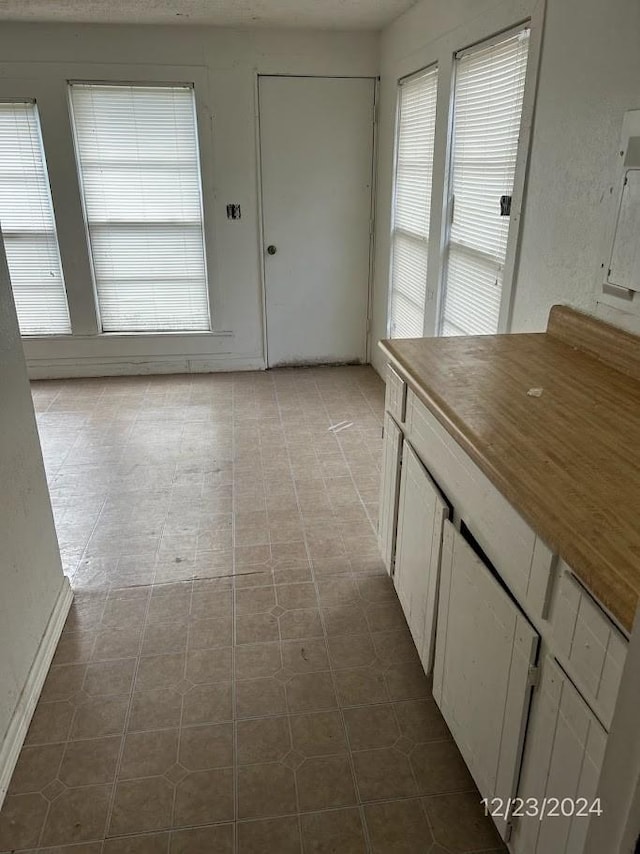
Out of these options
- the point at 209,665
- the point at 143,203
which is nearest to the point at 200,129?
Result: the point at 143,203

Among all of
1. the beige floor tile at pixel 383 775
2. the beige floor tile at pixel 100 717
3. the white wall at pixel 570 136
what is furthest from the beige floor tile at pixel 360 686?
the white wall at pixel 570 136

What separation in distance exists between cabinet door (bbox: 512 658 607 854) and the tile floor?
44 centimetres

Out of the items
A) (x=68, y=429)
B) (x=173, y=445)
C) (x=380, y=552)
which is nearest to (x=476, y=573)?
(x=380, y=552)

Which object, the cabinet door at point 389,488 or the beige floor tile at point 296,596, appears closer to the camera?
the cabinet door at point 389,488

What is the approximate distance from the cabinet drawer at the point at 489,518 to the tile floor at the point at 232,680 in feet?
2.42

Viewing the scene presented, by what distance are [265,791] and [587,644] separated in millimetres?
1059

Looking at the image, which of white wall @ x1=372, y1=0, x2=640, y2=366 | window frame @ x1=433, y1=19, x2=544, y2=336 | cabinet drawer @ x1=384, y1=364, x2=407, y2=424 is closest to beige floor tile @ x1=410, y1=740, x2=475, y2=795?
cabinet drawer @ x1=384, y1=364, x2=407, y2=424

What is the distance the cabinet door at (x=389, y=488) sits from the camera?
209cm

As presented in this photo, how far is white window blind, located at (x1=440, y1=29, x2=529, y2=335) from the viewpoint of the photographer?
2.41 meters

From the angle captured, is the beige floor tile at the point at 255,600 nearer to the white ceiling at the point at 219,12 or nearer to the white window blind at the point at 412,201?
the white window blind at the point at 412,201

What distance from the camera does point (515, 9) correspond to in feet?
7.37

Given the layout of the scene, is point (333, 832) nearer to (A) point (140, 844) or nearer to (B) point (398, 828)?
(B) point (398, 828)

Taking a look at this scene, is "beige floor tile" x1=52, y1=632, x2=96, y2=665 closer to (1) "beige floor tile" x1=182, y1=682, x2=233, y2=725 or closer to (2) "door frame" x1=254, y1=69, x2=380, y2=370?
(1) "beige floor tile" x1=182, y1=682, x2=233, y2=725

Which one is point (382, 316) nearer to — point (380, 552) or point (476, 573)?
point (380, 552)
